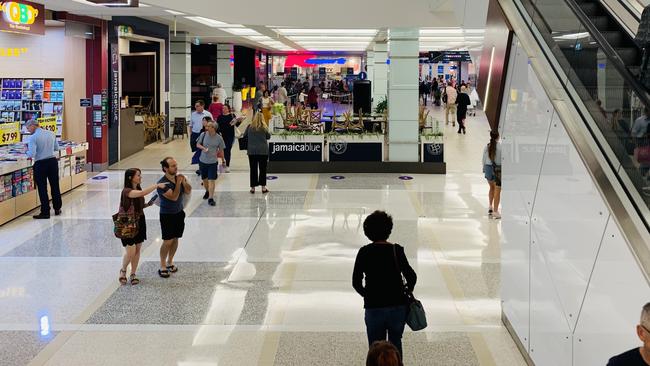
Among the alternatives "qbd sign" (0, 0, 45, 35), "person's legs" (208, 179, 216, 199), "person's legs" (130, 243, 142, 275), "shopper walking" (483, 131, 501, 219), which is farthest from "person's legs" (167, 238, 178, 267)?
"qbd sign" (0, 0, 45, 35)

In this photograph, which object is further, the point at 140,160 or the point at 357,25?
the point at 140,160

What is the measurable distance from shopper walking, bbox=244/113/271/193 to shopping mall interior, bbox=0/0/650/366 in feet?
0.18

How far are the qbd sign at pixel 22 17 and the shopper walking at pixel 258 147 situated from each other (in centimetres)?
438

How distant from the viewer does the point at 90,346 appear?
5762 millimetres

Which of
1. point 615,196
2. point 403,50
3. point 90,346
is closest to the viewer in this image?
point 615,196

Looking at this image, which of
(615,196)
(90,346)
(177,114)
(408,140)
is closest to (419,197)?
(408,140)

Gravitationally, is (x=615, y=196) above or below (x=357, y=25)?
below

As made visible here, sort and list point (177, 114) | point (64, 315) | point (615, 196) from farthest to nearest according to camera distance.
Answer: point (177, 114), point (64, 315), point (615, 196)

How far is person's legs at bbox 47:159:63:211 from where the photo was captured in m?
10.9

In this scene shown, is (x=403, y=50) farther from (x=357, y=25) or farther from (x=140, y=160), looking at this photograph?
(x=140, y=160)

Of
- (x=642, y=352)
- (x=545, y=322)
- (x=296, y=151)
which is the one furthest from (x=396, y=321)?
(x=296, y=151)

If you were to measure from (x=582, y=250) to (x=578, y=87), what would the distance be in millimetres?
1138

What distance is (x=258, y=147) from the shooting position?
1262cm

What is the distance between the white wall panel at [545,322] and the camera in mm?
4535
